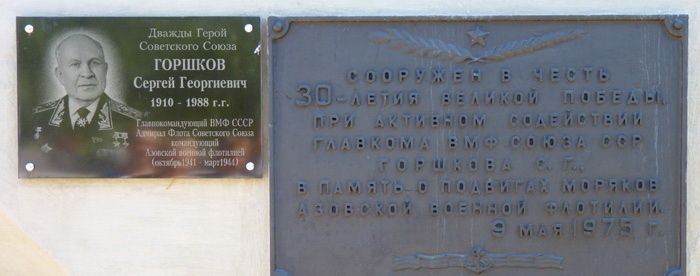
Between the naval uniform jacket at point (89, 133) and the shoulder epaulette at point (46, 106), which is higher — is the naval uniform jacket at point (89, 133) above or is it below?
below

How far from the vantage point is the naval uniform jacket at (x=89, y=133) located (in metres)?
4.14

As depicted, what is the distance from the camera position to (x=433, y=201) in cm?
409

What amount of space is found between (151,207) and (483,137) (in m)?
1.80

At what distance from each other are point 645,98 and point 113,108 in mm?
2779

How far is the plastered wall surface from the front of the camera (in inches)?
164

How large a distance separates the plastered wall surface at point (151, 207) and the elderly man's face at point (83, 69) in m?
0.19

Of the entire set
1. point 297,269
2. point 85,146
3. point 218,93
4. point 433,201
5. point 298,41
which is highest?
point 298,41

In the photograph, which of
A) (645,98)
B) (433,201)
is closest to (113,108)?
(433,201)

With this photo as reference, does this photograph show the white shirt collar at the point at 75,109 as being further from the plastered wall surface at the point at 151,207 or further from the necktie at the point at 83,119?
the plastered wall surface at the point at 151,207

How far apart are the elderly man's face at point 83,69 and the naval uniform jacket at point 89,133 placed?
0.06 meters

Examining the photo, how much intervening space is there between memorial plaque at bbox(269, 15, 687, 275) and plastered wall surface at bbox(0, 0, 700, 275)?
0.44 ft

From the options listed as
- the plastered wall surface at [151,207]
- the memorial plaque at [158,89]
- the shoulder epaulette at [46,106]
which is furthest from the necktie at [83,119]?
the plastered wall surface at [151,207]

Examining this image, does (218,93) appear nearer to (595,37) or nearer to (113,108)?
(113,108)

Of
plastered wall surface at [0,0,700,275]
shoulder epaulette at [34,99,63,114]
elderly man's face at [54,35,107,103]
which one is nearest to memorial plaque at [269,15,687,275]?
plastered wall surface at [0,0,700,275]
